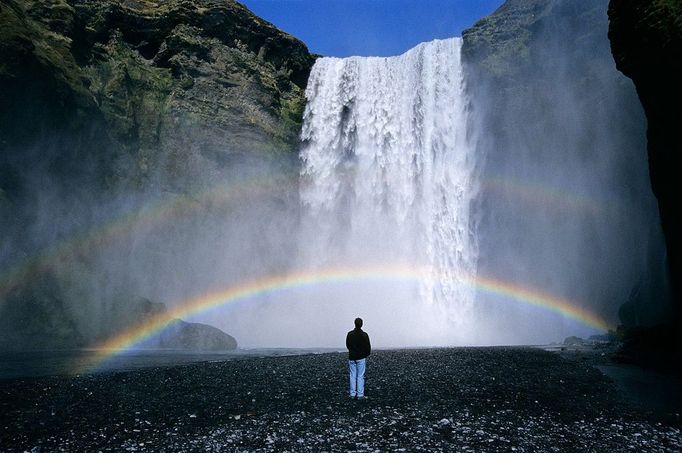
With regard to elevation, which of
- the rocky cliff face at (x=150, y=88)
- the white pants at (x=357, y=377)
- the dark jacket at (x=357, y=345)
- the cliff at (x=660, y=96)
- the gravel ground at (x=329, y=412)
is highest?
the rocky cliff face at (x=150, y=88)

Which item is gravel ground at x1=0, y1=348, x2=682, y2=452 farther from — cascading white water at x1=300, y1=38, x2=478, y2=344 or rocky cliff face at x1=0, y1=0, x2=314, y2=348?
cascading white water at x1=300, y1=38, x2=478, y2=344

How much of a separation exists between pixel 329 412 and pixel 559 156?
41497mm

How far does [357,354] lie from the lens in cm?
1268

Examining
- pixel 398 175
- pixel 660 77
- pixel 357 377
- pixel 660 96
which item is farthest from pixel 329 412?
pixel 398 175

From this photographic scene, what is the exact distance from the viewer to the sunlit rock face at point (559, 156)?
40.3 metres

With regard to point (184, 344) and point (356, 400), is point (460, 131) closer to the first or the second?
point (184, 344)

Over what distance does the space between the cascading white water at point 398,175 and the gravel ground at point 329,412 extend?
28.7 m

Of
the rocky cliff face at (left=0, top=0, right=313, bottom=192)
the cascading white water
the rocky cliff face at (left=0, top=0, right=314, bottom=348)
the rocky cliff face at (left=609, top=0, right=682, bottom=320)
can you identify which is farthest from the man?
the rocky cliff face at (left=0, top=0, right=313, bottom=192)

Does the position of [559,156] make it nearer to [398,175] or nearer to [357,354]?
[398,175]

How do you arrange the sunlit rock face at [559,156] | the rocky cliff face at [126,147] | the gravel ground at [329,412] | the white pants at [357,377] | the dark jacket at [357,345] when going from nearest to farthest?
the gravel ground at [329,412]
the dark jacket at [357,345]
the white pants at [357,377]
the rocky cliff face at [126,147]
the sunlit rock face at [559,156]

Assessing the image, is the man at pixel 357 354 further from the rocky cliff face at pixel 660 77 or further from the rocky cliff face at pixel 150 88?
the rocky cliff face at pixel 150 88

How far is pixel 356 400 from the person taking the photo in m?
13.3

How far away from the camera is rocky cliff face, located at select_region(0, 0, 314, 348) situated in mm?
34750

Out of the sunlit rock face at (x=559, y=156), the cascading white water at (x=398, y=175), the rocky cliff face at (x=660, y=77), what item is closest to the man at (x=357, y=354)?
the rocky cliff face at (x=660, y=77)
